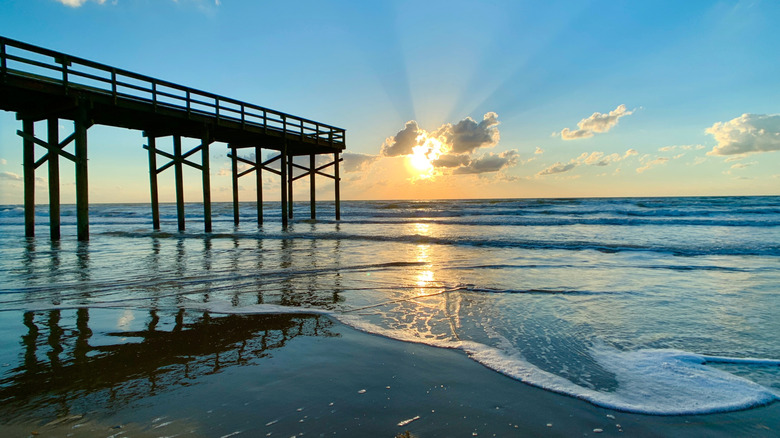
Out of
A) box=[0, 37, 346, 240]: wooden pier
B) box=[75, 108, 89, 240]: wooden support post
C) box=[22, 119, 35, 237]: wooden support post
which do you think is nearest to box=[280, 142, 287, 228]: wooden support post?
box=[0, 37, 346, 240]: wooden pier

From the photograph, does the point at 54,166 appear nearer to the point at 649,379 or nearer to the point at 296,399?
the point at 296,399

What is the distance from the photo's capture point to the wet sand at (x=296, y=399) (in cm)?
208

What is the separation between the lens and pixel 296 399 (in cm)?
238

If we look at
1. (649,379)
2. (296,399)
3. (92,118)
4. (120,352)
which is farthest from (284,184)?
(649,379)

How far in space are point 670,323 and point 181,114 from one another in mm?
15172

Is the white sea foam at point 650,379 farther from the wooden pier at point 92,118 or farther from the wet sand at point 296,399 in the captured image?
the wooden pier at point 92,118

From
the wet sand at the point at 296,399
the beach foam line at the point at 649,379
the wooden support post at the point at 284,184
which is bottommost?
the beach foam line at the point at 649,379

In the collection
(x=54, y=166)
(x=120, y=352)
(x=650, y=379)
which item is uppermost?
(x=54, y=166)

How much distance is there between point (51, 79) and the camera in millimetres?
10797

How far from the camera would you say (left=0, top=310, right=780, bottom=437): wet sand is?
208 cm

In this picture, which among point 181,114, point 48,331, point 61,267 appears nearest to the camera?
point 48,331

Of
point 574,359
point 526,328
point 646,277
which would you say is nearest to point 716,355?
point 574,359

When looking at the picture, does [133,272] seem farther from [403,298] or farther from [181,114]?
[181,114]

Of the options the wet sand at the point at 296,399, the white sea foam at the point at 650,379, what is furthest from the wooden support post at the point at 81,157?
the white sea foam at the point at 650,379
